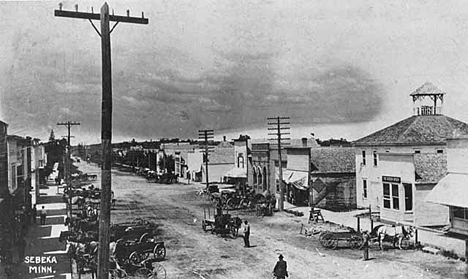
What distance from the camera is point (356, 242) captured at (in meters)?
18.8

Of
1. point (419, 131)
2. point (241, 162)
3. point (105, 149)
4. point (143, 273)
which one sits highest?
point (419, 131)

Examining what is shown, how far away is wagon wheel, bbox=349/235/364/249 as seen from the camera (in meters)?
18.7

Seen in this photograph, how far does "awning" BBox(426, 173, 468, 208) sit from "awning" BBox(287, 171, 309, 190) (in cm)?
1197

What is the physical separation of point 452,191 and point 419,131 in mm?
10945

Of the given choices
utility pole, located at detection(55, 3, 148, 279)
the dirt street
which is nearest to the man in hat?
the dirt street

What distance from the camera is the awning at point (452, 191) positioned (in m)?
18.9

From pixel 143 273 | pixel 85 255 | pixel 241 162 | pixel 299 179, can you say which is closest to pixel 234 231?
pixel 143 273

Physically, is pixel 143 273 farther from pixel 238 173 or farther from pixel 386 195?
pixel 238 173

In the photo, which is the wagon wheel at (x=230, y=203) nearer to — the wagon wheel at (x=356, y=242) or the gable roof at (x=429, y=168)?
the gable roof at (x=429, y=168)

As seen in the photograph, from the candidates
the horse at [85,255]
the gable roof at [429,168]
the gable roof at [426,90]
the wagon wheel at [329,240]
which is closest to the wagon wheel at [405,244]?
the wagon wheel at [329,240]

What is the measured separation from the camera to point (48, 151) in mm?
52375

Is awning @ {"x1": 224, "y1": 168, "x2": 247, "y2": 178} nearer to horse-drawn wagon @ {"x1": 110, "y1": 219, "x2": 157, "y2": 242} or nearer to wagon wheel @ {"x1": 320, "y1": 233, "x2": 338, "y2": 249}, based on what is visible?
Answer: horse-drawn wagon @ {"x1": 110, "y1": 219, "x2": 157, "y2": 242}

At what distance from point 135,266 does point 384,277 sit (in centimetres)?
809

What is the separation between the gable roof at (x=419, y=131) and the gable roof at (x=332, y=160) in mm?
1657
